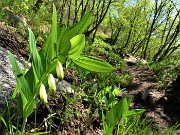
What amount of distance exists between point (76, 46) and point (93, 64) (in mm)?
110

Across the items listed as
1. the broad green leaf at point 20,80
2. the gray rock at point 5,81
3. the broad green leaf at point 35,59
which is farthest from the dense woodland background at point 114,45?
the gray rock at point 5,81

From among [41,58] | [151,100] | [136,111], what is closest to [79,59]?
[41,58]

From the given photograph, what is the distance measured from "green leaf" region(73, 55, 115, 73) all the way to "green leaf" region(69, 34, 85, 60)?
48mm

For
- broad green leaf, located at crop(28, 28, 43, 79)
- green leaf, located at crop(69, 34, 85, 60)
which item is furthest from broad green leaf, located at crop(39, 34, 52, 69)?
green leaf, located at crop(69, 34, 85, 60)

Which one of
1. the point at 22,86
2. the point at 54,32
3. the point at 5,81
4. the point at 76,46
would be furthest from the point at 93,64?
the point at 5,81

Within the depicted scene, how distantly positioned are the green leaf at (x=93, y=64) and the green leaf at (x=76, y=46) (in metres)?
0.05

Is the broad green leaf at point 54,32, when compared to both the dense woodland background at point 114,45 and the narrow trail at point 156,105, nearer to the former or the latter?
the dense woodland background at point 114,45

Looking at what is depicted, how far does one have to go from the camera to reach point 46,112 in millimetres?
1984

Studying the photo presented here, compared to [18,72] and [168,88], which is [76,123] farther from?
[168,88]

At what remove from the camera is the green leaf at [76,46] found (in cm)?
102

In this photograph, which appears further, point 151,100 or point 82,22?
point 151,100

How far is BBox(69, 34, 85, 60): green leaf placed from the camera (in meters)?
1.02

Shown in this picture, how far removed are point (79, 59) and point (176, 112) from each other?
464 cm

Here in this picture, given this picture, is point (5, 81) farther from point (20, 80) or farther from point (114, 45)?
point (114, 45)
